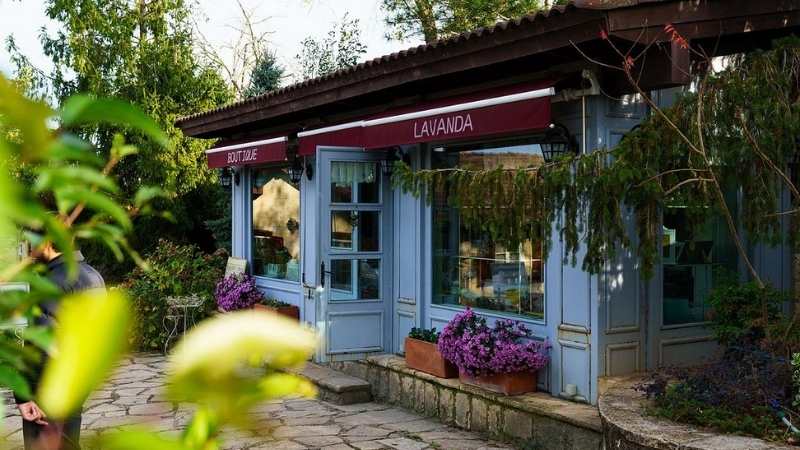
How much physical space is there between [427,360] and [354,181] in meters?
2.17

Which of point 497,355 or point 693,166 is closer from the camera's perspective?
point 693,166

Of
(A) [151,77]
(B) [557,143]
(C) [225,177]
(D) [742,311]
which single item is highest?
(A) [151,77]

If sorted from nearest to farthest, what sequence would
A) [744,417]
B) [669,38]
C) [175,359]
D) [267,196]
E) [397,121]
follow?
1. [175,359]
2. [744,417]
3. [669,38]
4. [397,121]
5. [267,196]

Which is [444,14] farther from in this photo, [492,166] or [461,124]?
[461,124]

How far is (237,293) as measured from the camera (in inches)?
431

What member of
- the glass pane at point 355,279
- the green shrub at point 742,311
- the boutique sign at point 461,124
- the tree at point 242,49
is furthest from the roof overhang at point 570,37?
the tree at point 242,49

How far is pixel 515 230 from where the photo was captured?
559 centimetres

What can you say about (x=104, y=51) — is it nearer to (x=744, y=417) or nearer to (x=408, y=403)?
(x=408, y=403)

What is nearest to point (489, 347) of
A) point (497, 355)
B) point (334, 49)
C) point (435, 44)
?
point (497, 355)

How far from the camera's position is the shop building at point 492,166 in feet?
19.8

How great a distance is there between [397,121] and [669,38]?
2.95 m

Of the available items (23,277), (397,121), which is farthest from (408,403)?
(23,277)

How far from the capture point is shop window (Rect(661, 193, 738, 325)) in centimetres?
695

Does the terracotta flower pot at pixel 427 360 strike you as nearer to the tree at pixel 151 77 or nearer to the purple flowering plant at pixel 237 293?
the purple flowering plant at pixel 237 293
